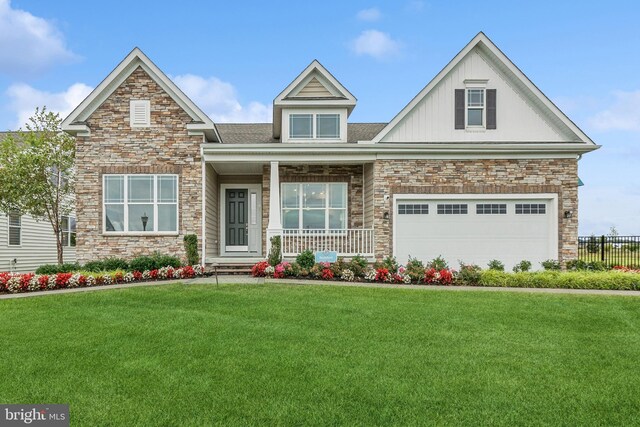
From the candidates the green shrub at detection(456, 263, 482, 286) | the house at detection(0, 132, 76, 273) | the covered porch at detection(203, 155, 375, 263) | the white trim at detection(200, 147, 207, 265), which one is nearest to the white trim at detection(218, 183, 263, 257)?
the covered porch at detection(203, 155, 375, 263)

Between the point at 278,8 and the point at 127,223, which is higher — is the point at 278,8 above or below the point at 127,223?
above

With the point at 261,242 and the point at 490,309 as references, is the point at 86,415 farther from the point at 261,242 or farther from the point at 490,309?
the point at 261,242

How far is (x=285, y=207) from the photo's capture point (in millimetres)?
15875

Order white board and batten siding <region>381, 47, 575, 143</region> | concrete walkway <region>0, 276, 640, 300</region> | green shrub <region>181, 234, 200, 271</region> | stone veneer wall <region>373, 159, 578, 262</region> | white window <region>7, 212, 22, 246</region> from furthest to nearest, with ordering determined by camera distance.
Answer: white window <region>7, 212, 22, 246</region>, white board and batten siding <region>381, 47, 575, 143</region>, stone veneer wall <region>373, 159, 578, 262</region>, green shrub <region>181, 234, 200, 271</region>, concrete walkway <region>0, 276, 640, 300</region>

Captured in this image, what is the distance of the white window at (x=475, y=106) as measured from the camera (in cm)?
1522

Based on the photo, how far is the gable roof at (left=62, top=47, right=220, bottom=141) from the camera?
1445cm

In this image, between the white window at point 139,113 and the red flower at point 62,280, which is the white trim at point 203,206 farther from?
the red flower at point 62,280

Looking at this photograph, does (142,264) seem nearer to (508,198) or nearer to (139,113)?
(139,113)

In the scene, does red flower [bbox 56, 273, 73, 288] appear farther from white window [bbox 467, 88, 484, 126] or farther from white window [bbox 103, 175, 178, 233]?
white window [bbox 467, 88, 484, 126]

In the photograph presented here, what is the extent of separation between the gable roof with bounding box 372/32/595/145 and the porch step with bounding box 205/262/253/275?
18.5 ft

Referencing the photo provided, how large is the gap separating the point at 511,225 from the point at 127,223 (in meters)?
11.9

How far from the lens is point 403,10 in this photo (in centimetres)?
1127

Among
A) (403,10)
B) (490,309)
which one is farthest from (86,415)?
(403,10)

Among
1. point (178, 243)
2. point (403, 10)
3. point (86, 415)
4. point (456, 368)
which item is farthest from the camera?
point (178, 243)
